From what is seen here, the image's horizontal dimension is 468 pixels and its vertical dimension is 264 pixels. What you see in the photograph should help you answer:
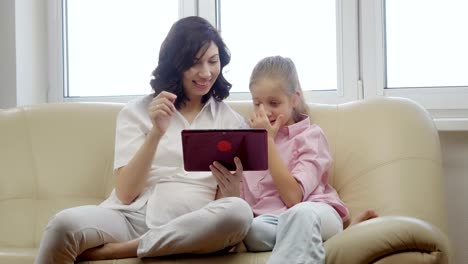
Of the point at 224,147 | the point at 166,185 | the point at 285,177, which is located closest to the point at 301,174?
the point at 285,177

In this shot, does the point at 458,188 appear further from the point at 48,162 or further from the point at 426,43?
the point at 48,162

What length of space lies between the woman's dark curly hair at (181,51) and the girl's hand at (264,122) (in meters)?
0.28

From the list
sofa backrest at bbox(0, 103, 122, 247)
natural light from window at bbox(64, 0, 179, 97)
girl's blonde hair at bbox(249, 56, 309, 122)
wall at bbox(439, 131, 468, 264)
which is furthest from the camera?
natural light from window at bbox(64, 0, 179, 97)

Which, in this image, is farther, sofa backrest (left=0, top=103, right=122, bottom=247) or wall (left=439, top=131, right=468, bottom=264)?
wall (left=439, top=131, right=468, bottom=264)

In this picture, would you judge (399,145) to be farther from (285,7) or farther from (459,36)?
(285,7)

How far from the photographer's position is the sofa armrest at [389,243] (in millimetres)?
1495

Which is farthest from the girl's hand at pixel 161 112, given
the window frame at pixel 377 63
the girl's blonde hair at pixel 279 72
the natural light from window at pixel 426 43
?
the natural light from window at pixel 426 43

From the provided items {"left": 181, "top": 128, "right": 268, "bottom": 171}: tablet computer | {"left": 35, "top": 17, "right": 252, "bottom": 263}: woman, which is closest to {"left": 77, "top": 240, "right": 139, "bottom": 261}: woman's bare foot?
{"left": 35, "top": 17, "right": 252, "bottom": 263}: woman

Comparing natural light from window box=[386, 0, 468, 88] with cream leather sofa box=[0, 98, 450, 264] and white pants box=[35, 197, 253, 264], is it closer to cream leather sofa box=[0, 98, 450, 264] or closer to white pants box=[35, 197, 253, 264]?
cream leather sofa box=[0, 98, 450, 264]

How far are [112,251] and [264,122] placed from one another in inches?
23.1

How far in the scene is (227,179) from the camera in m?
1.89

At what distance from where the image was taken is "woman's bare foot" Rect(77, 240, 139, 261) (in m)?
1.74

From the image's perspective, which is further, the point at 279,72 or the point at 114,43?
the point at 114,43

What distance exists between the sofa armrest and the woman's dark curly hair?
83cm
